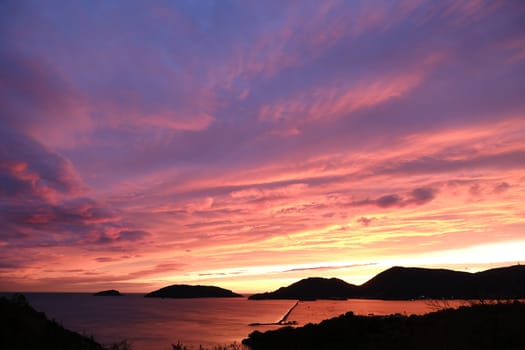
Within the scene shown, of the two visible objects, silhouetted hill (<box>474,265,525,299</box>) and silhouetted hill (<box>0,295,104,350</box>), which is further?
silhouetted hill (<box>474,265,525,299</box>)

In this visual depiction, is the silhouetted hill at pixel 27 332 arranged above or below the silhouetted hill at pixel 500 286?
below

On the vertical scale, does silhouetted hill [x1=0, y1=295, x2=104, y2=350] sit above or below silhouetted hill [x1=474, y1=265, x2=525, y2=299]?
below

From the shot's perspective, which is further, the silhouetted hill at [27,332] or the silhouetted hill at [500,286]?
the silhouetted hill at [500,286]

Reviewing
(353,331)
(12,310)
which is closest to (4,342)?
(12,310)

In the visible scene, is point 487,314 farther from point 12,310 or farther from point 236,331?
point 236,331

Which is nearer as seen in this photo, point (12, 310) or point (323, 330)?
point (12, 310)

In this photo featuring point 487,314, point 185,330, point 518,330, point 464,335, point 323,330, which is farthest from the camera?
point 185,330

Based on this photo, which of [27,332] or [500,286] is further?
[500,286]

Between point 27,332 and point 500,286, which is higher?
point 500,286
